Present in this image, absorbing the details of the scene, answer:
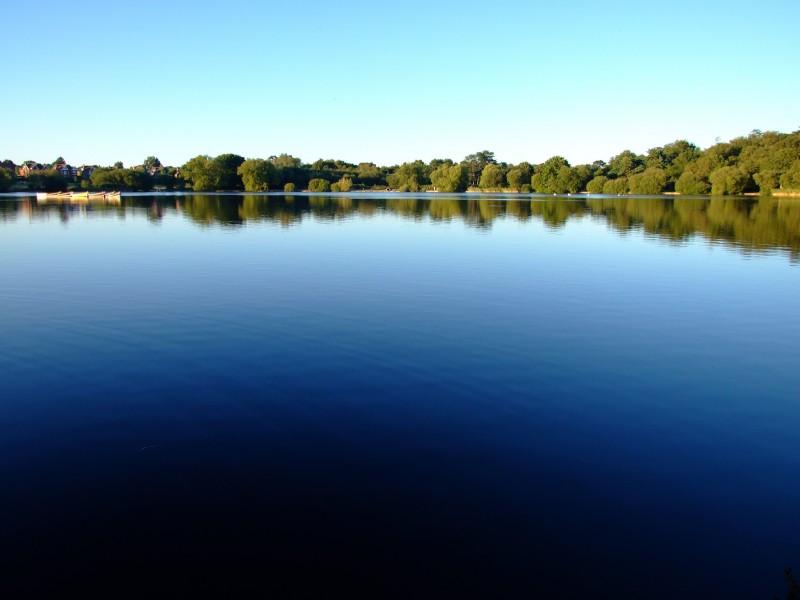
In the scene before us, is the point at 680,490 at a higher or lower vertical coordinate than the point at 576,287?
lower

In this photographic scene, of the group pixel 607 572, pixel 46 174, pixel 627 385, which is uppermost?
pixel 46 174

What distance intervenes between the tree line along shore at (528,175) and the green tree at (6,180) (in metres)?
0.25

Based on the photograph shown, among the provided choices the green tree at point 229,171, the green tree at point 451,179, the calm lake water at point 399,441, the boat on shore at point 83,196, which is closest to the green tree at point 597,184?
the green tree at point 451,179

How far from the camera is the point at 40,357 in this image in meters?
11.2

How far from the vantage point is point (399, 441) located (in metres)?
7.79

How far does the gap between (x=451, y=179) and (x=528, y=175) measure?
2350cm

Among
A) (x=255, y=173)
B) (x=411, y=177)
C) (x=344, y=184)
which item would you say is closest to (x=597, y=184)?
(x=411, y=177)

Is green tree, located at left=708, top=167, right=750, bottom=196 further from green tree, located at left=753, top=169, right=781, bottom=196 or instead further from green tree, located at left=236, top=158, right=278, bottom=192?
green tree, located at left=236, top=158, right=278, bottom=192

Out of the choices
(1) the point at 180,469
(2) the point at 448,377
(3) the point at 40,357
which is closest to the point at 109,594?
(1) the point at 180,469

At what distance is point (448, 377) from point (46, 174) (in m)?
152

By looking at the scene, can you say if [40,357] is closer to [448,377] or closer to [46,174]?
[448,377]

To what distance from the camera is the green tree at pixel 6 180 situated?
405 feet

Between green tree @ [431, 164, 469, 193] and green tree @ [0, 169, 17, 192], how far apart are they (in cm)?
11460

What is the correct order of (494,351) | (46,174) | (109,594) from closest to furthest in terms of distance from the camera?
(109,594), (494,351), (46,174)
